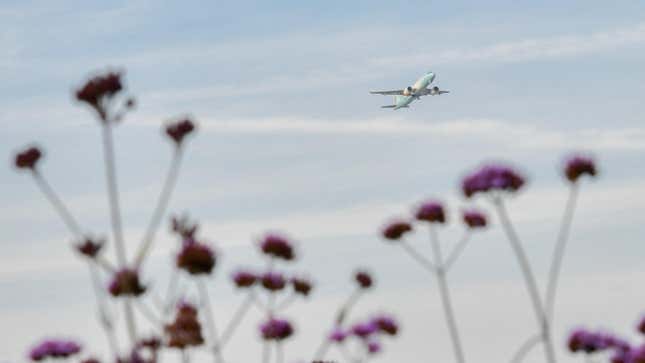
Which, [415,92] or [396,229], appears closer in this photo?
[396,229]

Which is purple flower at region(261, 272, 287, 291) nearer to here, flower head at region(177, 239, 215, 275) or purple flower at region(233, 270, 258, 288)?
purple flower at region(233, 270, 258, 288)

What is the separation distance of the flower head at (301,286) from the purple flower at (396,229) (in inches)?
33.3

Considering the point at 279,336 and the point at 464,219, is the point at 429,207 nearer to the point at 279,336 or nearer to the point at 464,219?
the point at 464,219

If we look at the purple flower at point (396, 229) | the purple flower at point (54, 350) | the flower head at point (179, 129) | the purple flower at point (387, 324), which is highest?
the purple flower at point (396, 229)

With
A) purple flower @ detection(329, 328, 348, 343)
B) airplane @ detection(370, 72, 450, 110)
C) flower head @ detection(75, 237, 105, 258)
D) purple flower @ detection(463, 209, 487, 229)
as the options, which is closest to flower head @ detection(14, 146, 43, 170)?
flower head @ detection(75, 237, 105, 258)

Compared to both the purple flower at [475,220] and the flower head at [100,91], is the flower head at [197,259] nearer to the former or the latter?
the flower head at [100,91]

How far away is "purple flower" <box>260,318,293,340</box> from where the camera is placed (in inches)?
331

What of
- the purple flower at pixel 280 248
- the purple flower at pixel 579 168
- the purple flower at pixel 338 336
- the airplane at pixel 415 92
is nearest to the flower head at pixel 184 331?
the purple flower at pixel 280 248

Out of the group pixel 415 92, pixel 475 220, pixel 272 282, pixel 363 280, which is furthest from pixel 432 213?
pixel 415 92

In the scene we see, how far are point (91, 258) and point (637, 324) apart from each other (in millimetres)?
4385

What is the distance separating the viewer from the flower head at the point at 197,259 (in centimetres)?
683

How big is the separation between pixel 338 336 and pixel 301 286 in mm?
591

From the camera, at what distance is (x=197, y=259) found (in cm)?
683

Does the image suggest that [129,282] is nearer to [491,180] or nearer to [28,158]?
[28,158]
